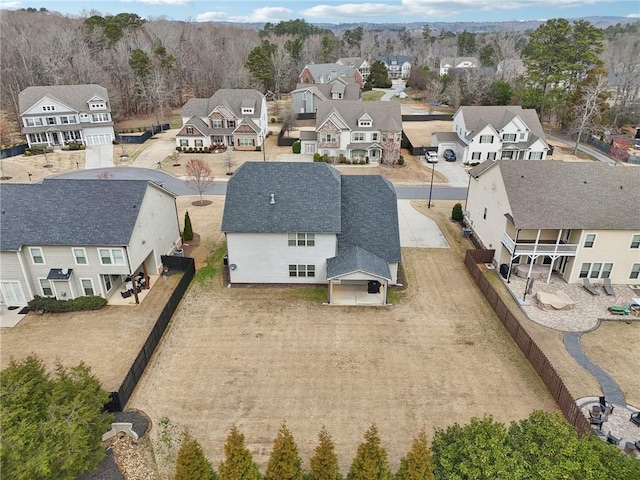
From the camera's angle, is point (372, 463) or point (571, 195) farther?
point (571, 195)

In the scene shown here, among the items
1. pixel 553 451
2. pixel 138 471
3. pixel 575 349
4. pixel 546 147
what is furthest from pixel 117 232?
pixel 546 147

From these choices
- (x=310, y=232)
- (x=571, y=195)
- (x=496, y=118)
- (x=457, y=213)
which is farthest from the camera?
(x=496, y=118)

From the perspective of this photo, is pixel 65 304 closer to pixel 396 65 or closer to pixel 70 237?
pixel 70 237

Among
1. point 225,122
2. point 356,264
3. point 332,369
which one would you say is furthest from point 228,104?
point 332,369

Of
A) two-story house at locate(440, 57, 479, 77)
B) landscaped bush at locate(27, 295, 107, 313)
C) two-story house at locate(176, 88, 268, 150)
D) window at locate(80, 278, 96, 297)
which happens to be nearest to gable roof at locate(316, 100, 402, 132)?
two-story house at locate(176, 88, 268, 150)

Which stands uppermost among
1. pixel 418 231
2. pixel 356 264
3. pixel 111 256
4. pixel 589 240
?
pixel 589 240

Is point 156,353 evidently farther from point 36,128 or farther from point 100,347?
point 36,128
